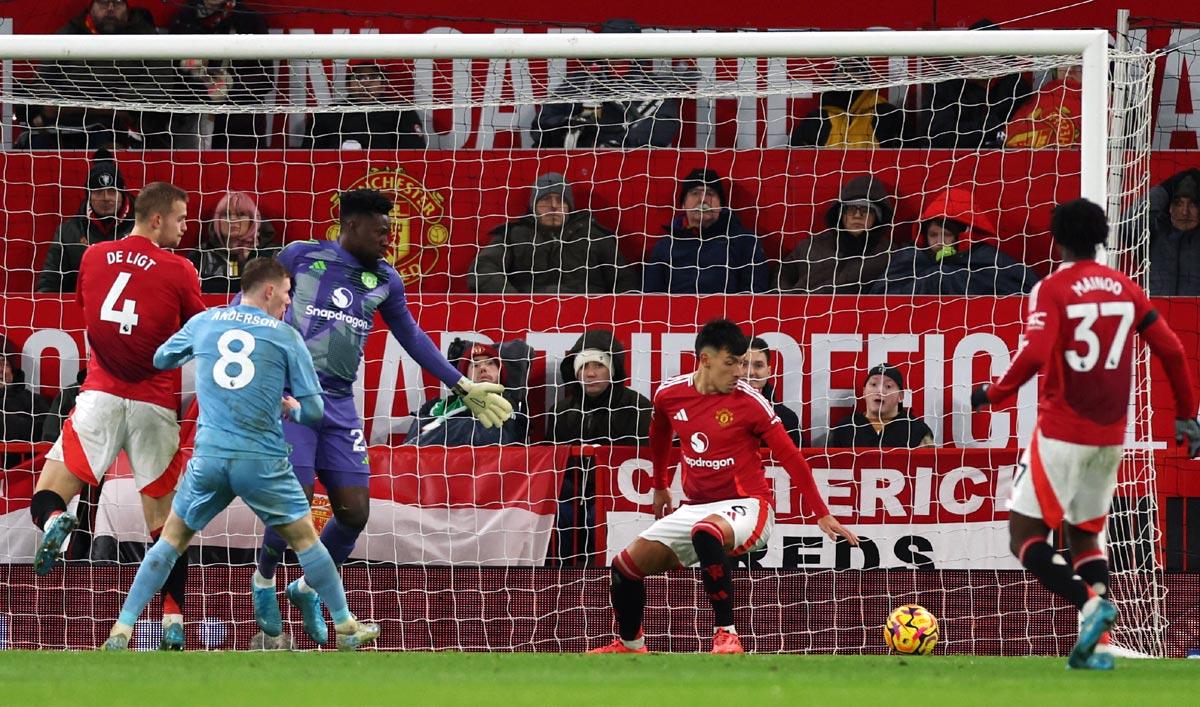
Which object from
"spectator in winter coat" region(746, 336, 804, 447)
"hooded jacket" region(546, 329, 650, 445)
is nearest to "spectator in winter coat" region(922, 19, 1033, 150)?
"spectator in winter coat" region(746, 336, 804, 447)

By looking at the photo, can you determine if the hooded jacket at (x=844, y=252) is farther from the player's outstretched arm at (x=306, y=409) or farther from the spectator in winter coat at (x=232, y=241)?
the player's outstretched arm at (x=306, y=409)

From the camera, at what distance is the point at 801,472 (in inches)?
293

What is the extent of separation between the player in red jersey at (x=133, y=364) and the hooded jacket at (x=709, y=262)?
3.58 metres

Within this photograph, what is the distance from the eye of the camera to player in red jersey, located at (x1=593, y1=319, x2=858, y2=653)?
740 centimetres

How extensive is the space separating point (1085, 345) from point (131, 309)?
13.6 ft

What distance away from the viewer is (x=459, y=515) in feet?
30.3

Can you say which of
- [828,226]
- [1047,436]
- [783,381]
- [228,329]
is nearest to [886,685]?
[1047,436]

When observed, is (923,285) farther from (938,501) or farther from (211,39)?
(211,39)

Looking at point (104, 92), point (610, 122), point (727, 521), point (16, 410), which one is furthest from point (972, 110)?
point (16, 410)

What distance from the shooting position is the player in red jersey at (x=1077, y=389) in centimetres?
599

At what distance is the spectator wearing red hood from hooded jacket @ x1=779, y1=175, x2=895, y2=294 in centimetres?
16

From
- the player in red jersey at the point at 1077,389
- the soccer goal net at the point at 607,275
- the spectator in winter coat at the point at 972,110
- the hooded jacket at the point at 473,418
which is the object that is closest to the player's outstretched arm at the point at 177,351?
the soccer goal net at the point at 607,275

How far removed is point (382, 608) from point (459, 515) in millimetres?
670

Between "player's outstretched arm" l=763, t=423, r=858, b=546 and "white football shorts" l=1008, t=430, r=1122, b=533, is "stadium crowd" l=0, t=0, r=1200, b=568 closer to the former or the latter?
"player's outstretched arm" l=763, t=423, r=858, b=546
